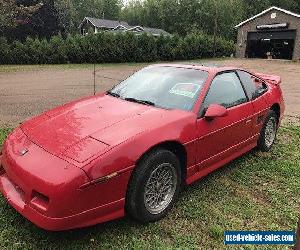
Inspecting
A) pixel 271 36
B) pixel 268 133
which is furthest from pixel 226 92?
pixel 271 36

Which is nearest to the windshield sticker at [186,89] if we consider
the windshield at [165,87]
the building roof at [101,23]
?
the windshield at [165,87]

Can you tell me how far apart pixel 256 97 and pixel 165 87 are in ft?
5.02

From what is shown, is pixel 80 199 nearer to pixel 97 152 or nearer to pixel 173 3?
pixel 97 152

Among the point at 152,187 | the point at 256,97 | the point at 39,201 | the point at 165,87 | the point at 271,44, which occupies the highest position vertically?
the point at 165,87

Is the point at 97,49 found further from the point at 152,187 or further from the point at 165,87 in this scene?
the point at 152,187

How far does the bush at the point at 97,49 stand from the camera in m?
25.9

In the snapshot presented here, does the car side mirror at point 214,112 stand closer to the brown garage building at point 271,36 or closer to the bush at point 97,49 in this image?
the bush at point 97,49

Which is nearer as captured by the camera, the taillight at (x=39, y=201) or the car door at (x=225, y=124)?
the taillight at (x=39, y=201)

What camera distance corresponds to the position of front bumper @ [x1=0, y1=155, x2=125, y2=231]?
113 inches

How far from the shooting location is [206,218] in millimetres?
3721

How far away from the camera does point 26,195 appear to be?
3.03 m

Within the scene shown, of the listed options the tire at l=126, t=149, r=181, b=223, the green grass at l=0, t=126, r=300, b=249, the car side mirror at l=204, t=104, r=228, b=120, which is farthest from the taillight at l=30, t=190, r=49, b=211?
the car side mirror at l=204, t=104, r=228, b=120

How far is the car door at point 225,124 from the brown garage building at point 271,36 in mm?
31994

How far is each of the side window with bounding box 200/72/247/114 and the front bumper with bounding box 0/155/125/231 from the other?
155 cm
